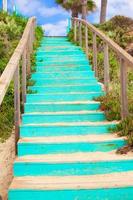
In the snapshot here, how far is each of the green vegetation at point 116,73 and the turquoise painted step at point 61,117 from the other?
0.21 meters

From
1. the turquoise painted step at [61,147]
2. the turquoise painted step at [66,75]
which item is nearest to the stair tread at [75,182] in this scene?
the turquoise painted step at [61,147]

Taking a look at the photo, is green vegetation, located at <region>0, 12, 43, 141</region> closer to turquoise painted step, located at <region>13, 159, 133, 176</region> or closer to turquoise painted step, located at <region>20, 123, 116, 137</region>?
turquoise painted step, located at <region>20, 123, 116, 137</region>

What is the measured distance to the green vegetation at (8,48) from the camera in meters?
9.49

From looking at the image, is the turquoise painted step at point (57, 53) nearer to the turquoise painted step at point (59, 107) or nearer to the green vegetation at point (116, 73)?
the green vegetation at point (116, 73)

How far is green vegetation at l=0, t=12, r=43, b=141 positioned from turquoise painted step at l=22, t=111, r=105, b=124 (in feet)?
1.93

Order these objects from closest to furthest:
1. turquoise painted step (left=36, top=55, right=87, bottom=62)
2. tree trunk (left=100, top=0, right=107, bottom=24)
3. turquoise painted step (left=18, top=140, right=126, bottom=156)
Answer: turquoise painted step (left=18, top=140, right=126, bottom=156)
turquoise painted step (left=36, top=55, right=87, bottom=62)
tree trunk (left=100, top=0, right=107, bottom=24)

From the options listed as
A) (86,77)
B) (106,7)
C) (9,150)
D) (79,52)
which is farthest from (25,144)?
(106,7)

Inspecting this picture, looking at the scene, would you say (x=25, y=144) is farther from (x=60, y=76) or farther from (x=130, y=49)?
(x=130, y=49)

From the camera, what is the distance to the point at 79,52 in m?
13.9

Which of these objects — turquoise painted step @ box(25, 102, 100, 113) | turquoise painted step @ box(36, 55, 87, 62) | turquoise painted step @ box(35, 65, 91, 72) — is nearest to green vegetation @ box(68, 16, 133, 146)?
turquoise painted step @ box(25, 102, 100, 113)

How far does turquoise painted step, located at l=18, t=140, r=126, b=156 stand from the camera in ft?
25.0

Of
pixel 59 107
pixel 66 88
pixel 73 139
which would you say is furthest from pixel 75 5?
pixel 73 139

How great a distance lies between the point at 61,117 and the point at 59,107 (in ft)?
1.66

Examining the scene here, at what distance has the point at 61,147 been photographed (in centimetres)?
767
